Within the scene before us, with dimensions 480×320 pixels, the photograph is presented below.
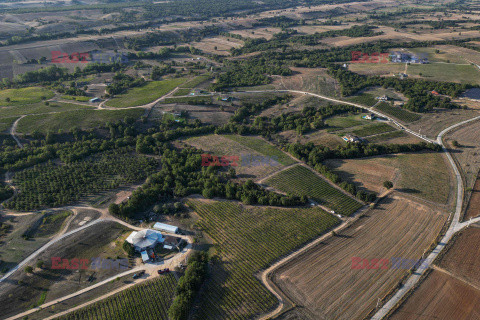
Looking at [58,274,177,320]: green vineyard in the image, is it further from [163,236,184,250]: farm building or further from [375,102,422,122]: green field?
[375,102,422,122]: green field

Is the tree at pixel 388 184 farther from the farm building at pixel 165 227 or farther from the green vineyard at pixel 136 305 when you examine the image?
the green vineyard at pixel 136 305

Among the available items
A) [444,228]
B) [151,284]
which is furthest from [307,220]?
[151,284]

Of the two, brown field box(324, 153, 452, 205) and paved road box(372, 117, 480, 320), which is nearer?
paved road box(372, 117, 480, 320)

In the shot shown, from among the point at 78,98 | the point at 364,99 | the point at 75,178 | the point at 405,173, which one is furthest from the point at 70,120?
the point at 364,99

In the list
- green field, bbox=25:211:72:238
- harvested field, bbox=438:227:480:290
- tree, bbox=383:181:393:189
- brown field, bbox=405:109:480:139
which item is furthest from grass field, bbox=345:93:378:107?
green field, bbox=25:211:72:238

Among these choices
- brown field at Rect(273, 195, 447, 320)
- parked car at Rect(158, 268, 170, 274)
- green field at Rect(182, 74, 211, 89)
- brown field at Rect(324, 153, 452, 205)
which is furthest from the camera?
green field at Rect(182, 74, 211, 89)

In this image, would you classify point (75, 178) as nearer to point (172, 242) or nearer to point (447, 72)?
point (172, 242)

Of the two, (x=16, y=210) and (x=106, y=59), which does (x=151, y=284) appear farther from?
(x=106, y=59)

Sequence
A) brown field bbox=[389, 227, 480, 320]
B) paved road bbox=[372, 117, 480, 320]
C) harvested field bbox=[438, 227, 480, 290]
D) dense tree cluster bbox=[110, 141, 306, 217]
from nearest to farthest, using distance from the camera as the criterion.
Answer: brown field bbox=[389, 227, 480, 320]
paved road bbox=[372, 117, 480, 320]
harvested field bbox=[438, 227, 480, 290]
dense tree cluster bbox=[110, 141, 306, 217]
